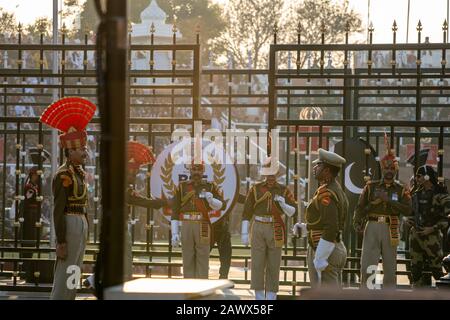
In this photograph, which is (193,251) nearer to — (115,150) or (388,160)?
(388,160)

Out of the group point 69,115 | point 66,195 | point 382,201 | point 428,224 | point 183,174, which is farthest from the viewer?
point 428,224

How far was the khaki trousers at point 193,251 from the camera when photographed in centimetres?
1422

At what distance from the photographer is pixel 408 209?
13805mm

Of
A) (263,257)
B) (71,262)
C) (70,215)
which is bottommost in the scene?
(263,257)

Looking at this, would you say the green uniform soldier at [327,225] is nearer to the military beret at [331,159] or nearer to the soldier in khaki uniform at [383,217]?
the military beret at [331,159]

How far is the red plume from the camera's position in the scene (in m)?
12.3

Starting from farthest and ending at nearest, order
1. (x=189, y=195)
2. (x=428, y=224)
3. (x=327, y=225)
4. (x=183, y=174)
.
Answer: (x=428, y=224) < (x=183, y=174) < (x=189, y=195) < (x=327, y=225)

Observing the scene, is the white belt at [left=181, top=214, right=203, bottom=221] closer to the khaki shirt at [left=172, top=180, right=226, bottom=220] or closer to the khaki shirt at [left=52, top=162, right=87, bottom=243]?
the khaki shirt at [left=172, top=180, right=226, bottom=220]

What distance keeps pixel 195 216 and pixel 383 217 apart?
219 cm

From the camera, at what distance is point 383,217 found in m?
14.0

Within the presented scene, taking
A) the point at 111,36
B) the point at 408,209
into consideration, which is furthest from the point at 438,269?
the point at 111,36

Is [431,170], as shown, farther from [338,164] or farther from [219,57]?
[219,57]

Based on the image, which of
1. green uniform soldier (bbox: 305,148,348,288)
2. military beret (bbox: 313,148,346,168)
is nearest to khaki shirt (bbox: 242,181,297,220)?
green uniform soldier (bbox: 305,148,348,288)

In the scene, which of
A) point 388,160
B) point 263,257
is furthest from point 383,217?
point 263,257
